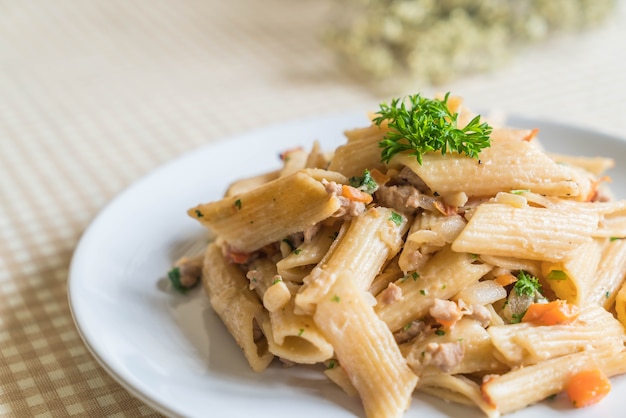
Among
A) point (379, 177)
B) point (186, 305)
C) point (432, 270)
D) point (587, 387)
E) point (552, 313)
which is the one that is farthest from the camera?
point (186, 305)

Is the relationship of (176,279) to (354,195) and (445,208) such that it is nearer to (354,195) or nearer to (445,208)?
(354,195)

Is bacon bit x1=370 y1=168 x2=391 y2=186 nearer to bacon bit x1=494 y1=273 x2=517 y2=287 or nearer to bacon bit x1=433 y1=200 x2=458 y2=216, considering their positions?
bacon bit x1=433 y1=200 x2=458 y2=216

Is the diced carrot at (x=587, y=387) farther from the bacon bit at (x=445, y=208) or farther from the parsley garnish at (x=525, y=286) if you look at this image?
the bacon bit at (x=445, y=208)

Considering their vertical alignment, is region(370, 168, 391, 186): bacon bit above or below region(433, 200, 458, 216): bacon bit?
below

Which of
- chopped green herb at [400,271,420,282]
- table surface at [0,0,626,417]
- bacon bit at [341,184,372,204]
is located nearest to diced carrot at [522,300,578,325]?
chopped green herb at [400,271,420,282]

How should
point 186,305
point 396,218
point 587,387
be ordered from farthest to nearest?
1. point 186,305
2. point 396,218
3. point 587,387

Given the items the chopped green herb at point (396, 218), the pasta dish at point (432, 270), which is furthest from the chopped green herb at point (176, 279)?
the chopped green herb at point (396, 218)

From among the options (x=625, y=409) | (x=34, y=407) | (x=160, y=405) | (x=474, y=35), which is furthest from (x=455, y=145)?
(x=474, y=35)

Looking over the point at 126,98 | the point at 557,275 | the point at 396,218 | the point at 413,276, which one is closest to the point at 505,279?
the point at 557,275
